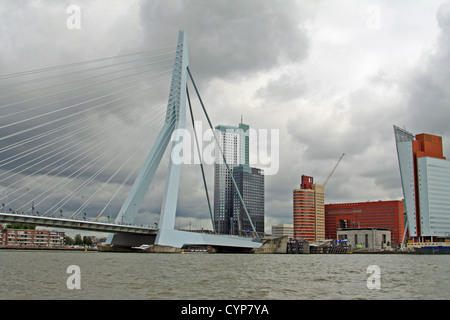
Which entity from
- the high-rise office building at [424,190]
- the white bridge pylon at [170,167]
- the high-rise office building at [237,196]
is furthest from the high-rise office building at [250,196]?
the white bridge pylon at [170,167]

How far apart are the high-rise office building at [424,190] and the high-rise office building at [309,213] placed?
3813cm

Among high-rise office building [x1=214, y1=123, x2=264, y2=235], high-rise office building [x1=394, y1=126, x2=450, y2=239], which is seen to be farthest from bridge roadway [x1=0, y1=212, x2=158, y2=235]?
high-rise office building [x1=214, y1=123, x2=264, y2=235]

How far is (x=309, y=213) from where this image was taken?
545 ft

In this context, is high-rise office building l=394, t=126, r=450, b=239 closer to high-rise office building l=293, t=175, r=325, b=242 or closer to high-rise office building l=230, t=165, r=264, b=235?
high-rise office building l=293, t=175, r=325, b=242

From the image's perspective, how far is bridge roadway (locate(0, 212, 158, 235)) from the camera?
4572 centimetres

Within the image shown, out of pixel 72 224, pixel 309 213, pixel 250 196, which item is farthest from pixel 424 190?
pixel 72 224

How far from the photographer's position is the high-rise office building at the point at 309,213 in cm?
16388

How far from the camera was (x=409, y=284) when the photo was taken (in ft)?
70.7

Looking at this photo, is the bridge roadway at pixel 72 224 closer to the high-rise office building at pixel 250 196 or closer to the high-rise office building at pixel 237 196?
the high-rise office building at pixel 237 196

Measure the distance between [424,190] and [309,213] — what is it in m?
44.8

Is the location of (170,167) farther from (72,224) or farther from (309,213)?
(309,213)

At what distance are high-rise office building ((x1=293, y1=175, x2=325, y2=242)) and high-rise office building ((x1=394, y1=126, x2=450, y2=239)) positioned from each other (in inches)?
1501
